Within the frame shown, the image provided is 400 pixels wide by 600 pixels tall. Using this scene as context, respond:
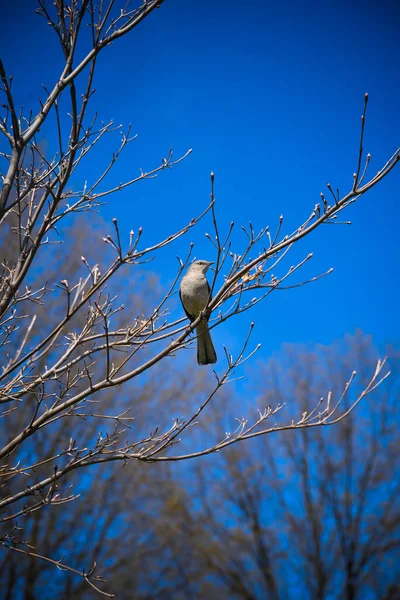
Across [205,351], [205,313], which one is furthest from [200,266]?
[205,313]

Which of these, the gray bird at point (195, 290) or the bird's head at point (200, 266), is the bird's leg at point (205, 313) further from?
the bird's head at point (200, 266)

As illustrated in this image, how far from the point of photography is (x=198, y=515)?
10586 mm

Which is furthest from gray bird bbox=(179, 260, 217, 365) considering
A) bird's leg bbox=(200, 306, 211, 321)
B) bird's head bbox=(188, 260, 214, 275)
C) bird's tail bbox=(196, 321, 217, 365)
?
bird's leg bbox=(200, 306, 211, 321)

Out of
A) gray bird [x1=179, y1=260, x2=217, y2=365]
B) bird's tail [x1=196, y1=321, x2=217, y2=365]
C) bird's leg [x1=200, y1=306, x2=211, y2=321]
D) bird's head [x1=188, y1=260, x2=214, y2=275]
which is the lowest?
bird's leg [x1=200, y1=306, x2=211, y2=321]

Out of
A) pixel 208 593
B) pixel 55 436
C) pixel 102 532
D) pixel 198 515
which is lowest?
pixel 208 593

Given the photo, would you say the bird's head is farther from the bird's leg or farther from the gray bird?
the bird's leg

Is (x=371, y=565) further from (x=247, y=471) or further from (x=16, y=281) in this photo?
(x=16, y=281)

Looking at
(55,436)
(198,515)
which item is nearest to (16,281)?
(55,436)

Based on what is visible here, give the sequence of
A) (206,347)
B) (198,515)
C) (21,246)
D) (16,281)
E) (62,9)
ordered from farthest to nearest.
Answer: (198,515) < (206,347) < (21,246) < (16,281) < (62,9)

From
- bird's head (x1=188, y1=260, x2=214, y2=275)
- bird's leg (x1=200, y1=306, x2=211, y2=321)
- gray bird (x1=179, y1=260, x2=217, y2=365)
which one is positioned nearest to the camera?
bird's leg (x1=200, y1=306, x2=211, y2=321)

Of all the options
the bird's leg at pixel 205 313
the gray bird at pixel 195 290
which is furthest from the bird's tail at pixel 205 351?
the bird's leg at pixel 205 313

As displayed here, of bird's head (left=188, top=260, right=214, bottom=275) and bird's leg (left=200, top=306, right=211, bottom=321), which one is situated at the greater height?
bird's head (left=188, top=260, right=214, bottom=275)

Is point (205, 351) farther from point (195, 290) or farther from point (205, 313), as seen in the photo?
point (205, 313)

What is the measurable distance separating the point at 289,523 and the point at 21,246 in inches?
361
